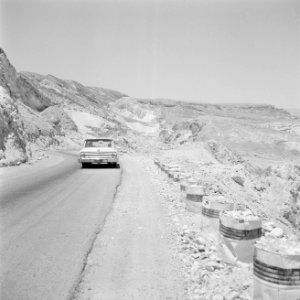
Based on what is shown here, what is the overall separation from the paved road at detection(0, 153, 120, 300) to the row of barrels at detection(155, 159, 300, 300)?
1.98 meters

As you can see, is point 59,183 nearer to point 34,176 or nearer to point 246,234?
point 34,176

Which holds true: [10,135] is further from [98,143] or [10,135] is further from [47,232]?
[47,232]

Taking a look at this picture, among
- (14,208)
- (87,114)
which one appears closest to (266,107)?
(87,114)

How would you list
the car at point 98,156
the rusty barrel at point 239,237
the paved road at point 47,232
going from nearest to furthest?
1. the paved road at point 47,232
2. the rusty barrel at point 239,237
3. the car at point 98,156

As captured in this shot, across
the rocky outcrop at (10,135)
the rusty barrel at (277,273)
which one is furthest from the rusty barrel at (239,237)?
the rocky outcrop at (10,135)

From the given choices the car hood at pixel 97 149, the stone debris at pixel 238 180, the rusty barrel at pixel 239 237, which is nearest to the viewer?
the rusty barrel at pixel 239 237

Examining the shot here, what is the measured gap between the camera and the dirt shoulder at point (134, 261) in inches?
172

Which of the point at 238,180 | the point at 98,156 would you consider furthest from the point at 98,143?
the point at 238,180

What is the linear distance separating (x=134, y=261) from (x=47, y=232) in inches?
82.8

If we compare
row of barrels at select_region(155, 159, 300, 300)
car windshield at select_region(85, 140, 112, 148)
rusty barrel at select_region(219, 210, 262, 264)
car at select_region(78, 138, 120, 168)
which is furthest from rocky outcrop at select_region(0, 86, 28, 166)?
rusty barrel at select_region(219, 210, 262, 264)

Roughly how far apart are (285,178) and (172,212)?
1880 centimetres

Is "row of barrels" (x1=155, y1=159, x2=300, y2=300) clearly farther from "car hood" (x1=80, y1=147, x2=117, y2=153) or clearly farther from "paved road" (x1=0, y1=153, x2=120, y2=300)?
"car hood" (x1=80, y1=147, x2=117, y2=153)

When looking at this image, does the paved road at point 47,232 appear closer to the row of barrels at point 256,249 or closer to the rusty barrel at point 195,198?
the rusty barrel at point 195,198

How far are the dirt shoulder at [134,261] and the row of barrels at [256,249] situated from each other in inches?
29.3
